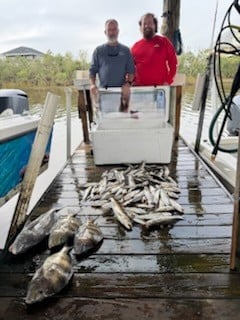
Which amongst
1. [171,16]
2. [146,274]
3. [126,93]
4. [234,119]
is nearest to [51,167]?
[126,93]

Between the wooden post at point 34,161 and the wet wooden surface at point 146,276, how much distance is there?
12cm

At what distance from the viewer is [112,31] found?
12.7ft

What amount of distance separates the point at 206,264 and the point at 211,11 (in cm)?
289

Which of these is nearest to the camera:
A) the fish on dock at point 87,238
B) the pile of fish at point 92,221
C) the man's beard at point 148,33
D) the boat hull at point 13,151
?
the pile of fish at point 92,221

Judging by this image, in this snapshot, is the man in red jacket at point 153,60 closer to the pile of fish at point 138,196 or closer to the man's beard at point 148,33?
the man's beard at point 148,33

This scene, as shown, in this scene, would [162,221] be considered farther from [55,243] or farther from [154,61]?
[154,61]

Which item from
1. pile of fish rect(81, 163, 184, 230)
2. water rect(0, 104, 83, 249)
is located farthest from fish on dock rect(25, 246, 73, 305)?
water rect(0, 104, 83, 249)

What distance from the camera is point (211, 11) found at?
11.6ft

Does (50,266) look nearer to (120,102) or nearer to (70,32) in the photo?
(120,102)

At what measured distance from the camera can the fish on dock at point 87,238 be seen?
1.78 m

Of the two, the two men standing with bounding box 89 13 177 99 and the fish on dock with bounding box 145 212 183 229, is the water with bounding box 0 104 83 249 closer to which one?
the two men standing with bounding box 89 13 177 99

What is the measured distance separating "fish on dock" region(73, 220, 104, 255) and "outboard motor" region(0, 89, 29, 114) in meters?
3.17

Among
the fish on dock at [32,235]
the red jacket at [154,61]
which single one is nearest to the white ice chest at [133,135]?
the red jacket at [154,61]

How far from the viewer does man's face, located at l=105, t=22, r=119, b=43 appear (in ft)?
12.6
